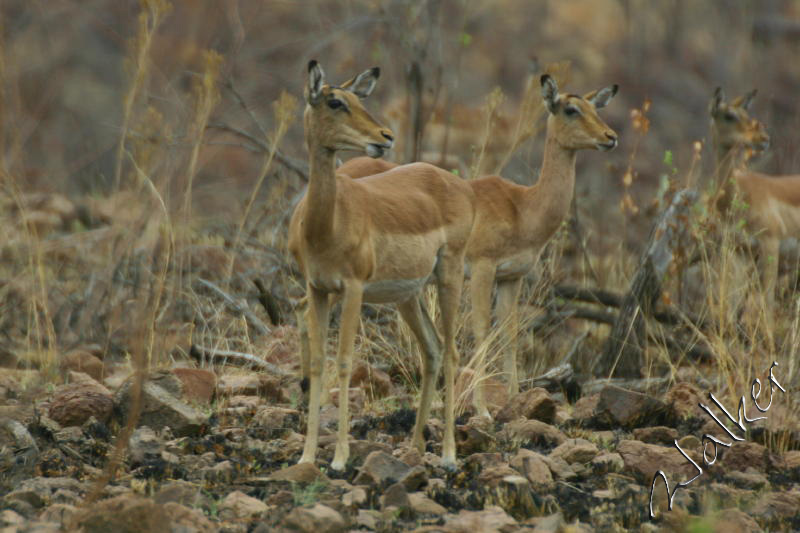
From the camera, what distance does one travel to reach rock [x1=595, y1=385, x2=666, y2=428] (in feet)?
23.0

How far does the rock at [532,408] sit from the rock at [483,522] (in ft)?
6.68

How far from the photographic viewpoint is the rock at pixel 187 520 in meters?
4.53

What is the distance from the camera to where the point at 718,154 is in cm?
1100

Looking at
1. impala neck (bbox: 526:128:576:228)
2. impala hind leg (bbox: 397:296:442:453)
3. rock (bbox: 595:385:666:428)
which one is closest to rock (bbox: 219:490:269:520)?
impala hind leg (bbox: 397:296:442:453)

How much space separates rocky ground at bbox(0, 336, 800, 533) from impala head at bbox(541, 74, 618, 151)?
2.06m

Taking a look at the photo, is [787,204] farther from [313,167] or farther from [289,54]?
[289,54]

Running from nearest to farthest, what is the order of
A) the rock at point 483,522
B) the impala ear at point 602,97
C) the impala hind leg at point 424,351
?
the rock at point 483,522 < the impala hind leg at point 424,351 < the impala ear at point 602,97

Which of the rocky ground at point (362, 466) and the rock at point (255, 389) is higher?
the rocky ground at point (362, 466)

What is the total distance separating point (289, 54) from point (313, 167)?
44.4 feet

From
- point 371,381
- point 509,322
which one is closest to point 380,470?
point 371,381

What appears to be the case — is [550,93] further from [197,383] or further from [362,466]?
[362,466]

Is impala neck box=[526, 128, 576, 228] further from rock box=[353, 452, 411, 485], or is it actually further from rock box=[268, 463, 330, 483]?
rock box=[268, 463, 330, 483]

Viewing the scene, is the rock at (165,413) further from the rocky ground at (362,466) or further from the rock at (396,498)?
the rock at (396,498)

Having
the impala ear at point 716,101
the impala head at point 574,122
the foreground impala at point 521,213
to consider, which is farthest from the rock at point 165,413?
the impala ear at point 716,101
